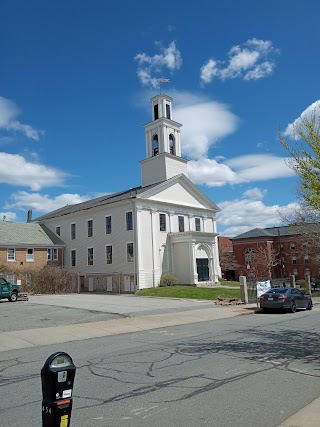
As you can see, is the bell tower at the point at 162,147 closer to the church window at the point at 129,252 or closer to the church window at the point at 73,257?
the church window at the point at 129,252

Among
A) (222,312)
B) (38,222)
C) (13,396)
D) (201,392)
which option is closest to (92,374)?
(13,396)

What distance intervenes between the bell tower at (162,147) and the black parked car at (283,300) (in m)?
26.1

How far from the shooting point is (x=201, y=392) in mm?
6961

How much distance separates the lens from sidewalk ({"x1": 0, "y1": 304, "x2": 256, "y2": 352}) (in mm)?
13453

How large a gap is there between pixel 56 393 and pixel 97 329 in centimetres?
1381

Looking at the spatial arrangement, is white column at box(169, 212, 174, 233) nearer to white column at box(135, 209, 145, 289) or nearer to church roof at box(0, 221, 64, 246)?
white column at box(135, 209, 145, 289)

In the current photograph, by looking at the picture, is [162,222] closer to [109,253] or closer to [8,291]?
[109,253]

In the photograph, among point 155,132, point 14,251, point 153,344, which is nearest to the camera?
point 153,344

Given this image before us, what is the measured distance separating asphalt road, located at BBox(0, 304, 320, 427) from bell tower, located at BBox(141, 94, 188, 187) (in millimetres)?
35796

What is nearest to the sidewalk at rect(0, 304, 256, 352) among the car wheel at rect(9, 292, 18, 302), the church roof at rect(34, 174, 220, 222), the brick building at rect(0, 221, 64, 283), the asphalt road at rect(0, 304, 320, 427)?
the asphalt road at rect(0, 304, 320, 427)

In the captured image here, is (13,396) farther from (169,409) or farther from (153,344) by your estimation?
(153,344)

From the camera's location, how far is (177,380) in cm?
779

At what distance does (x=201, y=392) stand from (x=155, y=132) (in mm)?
Result: 45145

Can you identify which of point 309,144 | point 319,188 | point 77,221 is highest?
point 77,221
